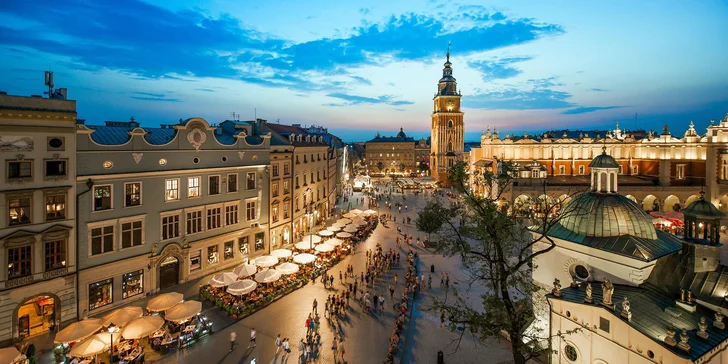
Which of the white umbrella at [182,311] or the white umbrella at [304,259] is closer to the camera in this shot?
the white umbrella at [182,311]

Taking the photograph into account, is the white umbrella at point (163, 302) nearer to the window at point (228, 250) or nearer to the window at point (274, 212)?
the window at point (228, 250)

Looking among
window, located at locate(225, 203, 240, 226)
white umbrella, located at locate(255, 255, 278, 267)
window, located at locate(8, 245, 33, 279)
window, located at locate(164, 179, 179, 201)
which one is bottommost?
white umbrella, located at locate(255, 255, 278, 267)

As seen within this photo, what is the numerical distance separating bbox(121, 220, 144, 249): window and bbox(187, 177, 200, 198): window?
13.7 ft

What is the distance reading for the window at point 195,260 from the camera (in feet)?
92.9

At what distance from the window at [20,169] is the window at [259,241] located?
57.1 feet

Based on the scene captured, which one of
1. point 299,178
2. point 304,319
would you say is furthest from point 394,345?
point 299,178

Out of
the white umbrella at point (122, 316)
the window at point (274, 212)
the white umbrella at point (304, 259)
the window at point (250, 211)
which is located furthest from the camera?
the window at point (274, 212)

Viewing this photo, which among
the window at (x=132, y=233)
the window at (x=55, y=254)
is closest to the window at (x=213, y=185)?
the window at (x=132, y=233)

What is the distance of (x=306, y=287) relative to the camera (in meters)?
28.8

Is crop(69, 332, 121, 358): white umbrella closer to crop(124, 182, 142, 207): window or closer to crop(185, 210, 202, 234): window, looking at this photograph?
crop(124, 182, 142, 207): window

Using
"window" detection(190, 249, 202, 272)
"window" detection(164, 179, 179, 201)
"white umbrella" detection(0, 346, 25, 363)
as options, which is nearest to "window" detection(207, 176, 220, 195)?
"window" detection(164, 179, 179, 201)

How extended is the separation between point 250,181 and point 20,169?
1606cm

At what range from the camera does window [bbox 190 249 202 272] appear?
2831 centimetres

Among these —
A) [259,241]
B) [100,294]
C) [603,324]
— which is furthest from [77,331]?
[603,324]
